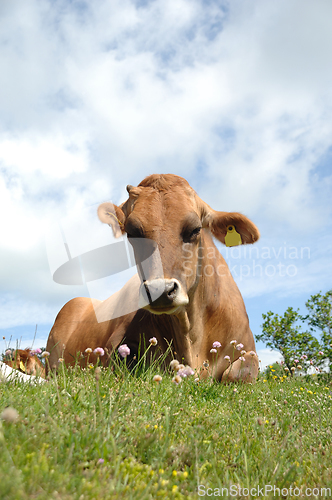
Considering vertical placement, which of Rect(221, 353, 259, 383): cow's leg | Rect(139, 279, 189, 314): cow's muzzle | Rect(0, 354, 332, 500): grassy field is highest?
Rect(139, 279, 189, 314): cow's muzzle

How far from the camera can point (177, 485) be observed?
6.68 feet

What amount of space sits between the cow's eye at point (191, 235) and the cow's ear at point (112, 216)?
1471 millimetres

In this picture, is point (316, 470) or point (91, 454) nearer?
point (91, 454)

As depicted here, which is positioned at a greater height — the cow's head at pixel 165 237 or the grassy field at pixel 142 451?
the cow's head at pixel 165 237

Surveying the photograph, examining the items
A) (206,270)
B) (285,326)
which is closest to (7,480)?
(206,270)

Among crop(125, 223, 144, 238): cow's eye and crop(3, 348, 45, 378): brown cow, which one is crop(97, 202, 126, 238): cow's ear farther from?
crop(3, 348, 45, 378): brown cow

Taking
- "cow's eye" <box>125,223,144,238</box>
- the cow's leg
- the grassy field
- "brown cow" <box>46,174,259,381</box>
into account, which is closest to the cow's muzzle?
"brown cow" <box>46,174,259,381</box>

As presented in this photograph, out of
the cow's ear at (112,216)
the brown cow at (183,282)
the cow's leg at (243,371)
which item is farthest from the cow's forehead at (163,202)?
the cow's leg at (243,371)

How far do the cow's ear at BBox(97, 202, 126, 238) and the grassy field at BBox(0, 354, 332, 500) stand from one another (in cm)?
305

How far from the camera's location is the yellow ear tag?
20.1 feet

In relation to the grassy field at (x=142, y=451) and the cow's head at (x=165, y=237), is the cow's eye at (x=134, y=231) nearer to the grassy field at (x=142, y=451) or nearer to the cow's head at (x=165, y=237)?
the cow's head at (x=165, y=237)

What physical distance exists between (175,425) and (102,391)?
0.69 meters

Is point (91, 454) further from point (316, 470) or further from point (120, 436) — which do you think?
point (316, 470)

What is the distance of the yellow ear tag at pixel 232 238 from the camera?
613 cm
